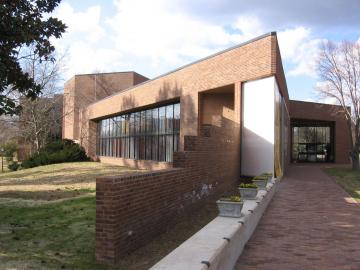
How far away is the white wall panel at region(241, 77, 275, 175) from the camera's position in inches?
790

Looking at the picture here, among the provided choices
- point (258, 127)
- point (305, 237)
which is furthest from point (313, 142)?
point (305, 237)

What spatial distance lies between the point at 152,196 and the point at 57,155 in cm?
3328

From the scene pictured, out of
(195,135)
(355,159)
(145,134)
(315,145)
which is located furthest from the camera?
(315,145)

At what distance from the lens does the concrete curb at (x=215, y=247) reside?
17.6 ft

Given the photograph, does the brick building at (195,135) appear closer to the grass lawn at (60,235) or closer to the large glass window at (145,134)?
the large glass window at (145,134)

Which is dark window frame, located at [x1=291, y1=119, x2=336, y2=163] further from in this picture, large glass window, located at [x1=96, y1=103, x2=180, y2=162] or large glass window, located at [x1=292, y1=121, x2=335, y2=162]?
large glass window, located at [x1=96, y1=103, x2=180, y2=162]

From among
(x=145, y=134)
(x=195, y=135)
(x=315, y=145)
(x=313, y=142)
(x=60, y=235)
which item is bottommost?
(x=60, y=235)

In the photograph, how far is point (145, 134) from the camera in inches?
1334

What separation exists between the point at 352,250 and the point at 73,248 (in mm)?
4954

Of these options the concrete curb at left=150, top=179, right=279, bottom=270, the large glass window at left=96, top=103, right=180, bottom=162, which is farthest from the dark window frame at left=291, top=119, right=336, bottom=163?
the concrete curb at left=150, top=179, right=279, bottom=270

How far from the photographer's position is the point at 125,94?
37219 mm

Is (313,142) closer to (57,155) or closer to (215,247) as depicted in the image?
(57,155)

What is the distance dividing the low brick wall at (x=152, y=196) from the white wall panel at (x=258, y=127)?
4.90m

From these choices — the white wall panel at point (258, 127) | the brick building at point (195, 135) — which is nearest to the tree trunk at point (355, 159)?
the brick building at point (195, 135)
